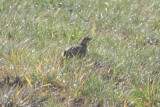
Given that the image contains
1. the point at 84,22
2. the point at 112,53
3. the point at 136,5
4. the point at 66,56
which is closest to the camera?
the point at 66,56

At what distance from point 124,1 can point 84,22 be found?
2.05m

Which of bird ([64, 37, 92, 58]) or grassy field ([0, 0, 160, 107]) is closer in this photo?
grassy field ([0, 0, 160, 107])

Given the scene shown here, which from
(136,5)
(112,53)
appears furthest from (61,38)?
(136,5)

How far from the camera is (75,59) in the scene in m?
6.28

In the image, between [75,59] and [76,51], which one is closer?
[75,59]

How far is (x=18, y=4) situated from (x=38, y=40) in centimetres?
205

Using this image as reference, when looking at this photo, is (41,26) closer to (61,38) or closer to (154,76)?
(61,38)

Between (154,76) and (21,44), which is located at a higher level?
(21,44)

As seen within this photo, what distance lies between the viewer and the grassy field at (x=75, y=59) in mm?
5395

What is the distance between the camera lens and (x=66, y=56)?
250 inches

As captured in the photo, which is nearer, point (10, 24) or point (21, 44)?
point (21, 44)

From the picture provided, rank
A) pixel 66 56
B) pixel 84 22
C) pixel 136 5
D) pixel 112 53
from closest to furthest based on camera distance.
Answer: pixel 66 56 → pixel 112 53 → pixel 84 22 → pixel 136 5

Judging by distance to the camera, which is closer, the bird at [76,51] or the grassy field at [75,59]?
the grassy field at [75,59]

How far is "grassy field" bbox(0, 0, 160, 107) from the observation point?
539 centimetres
